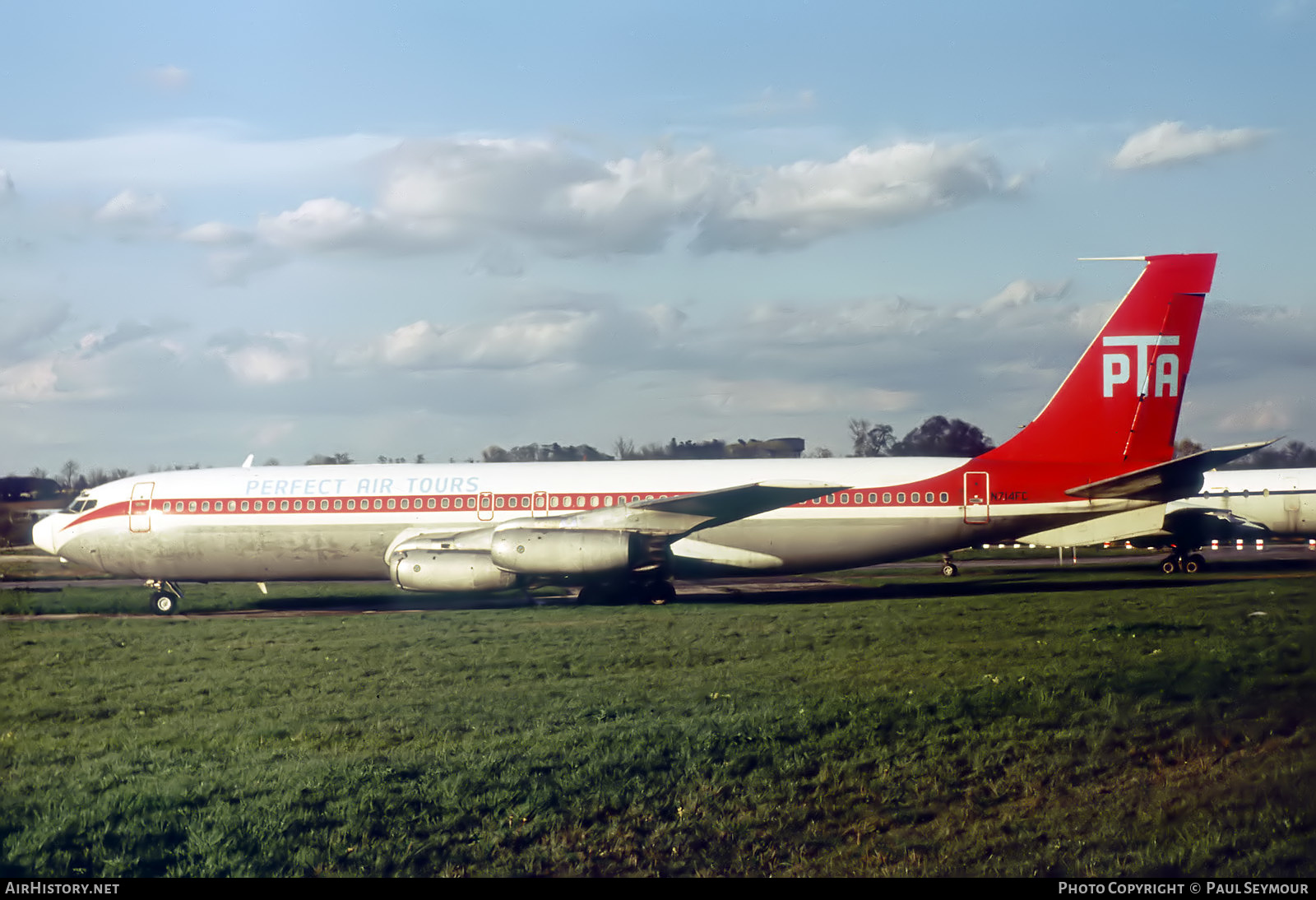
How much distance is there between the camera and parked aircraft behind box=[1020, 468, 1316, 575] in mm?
34281

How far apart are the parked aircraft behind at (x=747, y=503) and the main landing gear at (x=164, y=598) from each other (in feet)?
0.37

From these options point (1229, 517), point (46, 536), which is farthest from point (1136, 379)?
point (46, 536)

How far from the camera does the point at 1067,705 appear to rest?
10641 millimetres

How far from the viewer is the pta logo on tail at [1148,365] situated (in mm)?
25859

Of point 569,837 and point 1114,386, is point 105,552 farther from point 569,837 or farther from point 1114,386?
point 1114,386

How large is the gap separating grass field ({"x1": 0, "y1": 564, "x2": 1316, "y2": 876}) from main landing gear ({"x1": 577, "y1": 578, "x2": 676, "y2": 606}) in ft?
32.9

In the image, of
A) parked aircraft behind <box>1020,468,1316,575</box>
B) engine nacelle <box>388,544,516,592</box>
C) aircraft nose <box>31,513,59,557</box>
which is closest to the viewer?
engine nacelle <box>388,544,516,592</box>

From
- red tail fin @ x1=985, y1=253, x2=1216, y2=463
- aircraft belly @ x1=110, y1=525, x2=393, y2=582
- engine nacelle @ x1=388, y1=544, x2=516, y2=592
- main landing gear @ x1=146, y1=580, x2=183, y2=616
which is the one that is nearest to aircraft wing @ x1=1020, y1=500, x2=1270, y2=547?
red tail fin @ x1=985, y1=253, x2=1216, y2=463

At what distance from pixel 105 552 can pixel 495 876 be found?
25638 mm

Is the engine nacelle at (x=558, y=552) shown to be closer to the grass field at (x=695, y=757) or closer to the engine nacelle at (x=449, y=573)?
the engine nacelle at (x=449, y=573)

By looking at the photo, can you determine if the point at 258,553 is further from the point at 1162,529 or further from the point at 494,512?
the point at 1162,529

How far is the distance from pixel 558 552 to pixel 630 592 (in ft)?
9.92

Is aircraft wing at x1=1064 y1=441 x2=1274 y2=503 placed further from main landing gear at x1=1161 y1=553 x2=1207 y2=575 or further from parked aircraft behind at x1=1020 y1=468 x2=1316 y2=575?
main landing gear at x1=1161 y1=553 x2=1207 y2=575
